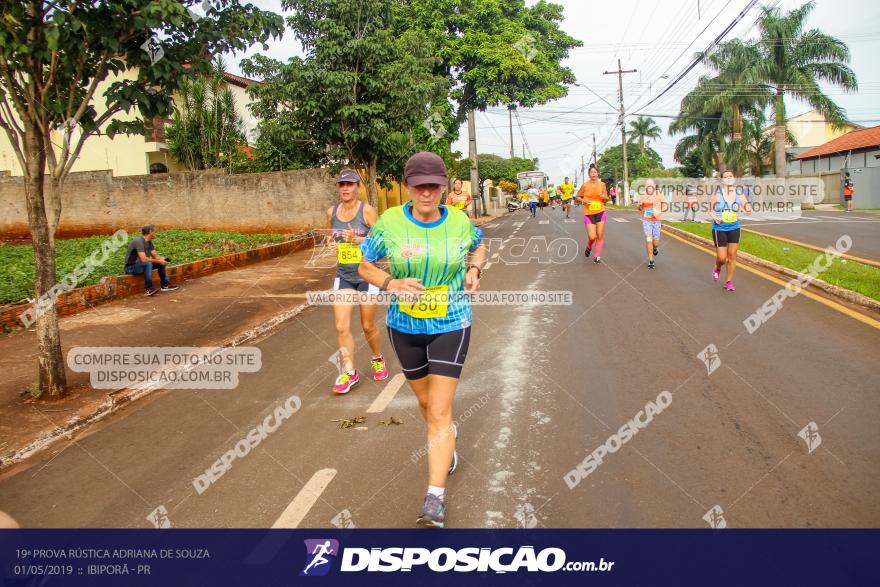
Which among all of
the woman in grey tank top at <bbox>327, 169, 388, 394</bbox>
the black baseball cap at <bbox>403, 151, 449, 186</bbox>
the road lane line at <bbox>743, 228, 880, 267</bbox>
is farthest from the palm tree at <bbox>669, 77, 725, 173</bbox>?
the black baseball cap at <bbox>403, 151, 449, 186</bbox>

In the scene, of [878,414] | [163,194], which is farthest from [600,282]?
[163,194]

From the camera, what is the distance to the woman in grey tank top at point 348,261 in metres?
6.42

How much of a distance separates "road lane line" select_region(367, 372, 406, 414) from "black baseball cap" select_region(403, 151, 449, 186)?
2.60m

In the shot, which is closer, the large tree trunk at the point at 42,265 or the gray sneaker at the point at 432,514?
the gray sneaker at the point at 432,514

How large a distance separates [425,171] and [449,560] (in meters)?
2.04

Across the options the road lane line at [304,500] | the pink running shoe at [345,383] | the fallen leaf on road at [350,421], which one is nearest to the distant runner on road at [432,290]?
the road lane line at [304,500]

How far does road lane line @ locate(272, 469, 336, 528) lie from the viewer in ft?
13.0

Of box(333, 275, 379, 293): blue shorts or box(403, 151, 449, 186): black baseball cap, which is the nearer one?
box(403, 151, 449, 186): black baseball cap

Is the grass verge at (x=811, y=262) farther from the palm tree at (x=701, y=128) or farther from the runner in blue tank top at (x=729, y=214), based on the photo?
the palm tree at (x=701, y=128)

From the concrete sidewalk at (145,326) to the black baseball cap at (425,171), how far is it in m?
3.82

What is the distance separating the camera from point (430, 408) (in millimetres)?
3975

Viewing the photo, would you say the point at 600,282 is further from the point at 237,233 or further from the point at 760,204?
the point at 760,204

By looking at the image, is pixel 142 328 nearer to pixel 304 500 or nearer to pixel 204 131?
pixel 304 500

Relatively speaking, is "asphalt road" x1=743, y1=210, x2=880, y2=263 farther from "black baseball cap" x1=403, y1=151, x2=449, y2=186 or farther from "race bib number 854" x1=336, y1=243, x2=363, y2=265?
"black baseball cap" x1=403, y1=151, x2=449, y2=186
